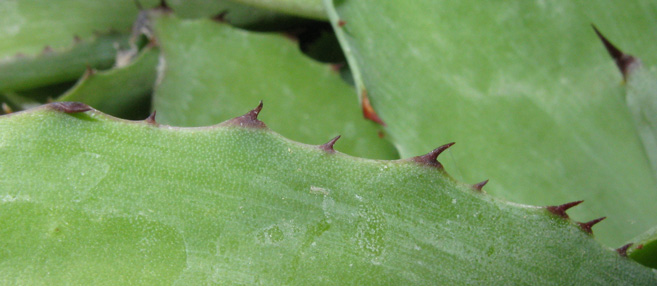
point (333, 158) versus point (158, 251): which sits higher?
point (333, 158)

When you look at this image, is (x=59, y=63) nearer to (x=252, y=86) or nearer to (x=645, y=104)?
(x=252, y=86)

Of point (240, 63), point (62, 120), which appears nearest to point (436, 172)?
point (62, 120)

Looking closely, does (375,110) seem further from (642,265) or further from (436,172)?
(642,265)

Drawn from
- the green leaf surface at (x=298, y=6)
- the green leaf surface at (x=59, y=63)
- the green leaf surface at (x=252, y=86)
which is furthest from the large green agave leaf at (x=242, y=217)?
the green leaf surface at (x=59, y=63)

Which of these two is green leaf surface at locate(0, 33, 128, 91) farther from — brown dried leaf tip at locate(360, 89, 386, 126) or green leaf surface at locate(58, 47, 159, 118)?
brown dried leaf tip at locate(360, 89, 386, 126)

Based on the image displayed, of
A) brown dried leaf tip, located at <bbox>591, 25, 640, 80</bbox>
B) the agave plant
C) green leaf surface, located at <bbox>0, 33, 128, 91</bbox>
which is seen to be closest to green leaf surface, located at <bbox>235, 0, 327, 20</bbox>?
the agave plant

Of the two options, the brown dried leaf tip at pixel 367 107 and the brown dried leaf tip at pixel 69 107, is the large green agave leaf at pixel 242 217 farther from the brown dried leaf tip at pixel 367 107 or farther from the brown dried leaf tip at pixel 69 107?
the brown dried leaf tip at pixel 367 107

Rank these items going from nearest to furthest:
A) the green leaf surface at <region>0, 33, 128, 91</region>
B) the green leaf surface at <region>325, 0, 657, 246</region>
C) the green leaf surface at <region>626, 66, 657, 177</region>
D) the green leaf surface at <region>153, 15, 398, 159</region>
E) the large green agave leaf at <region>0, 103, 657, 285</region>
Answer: the large green agave leaf at <region>0, 103, 657, 285</region> → the green leaf surface at <region>626, 66, 657, 177</region> → the green leaf surface at <region>325, 0, 657, 246</region> → the green leaf surface at <region>153, 15, 398, 159</region> → the green leaf surface at <region>0, 33, 128, 91</region>
